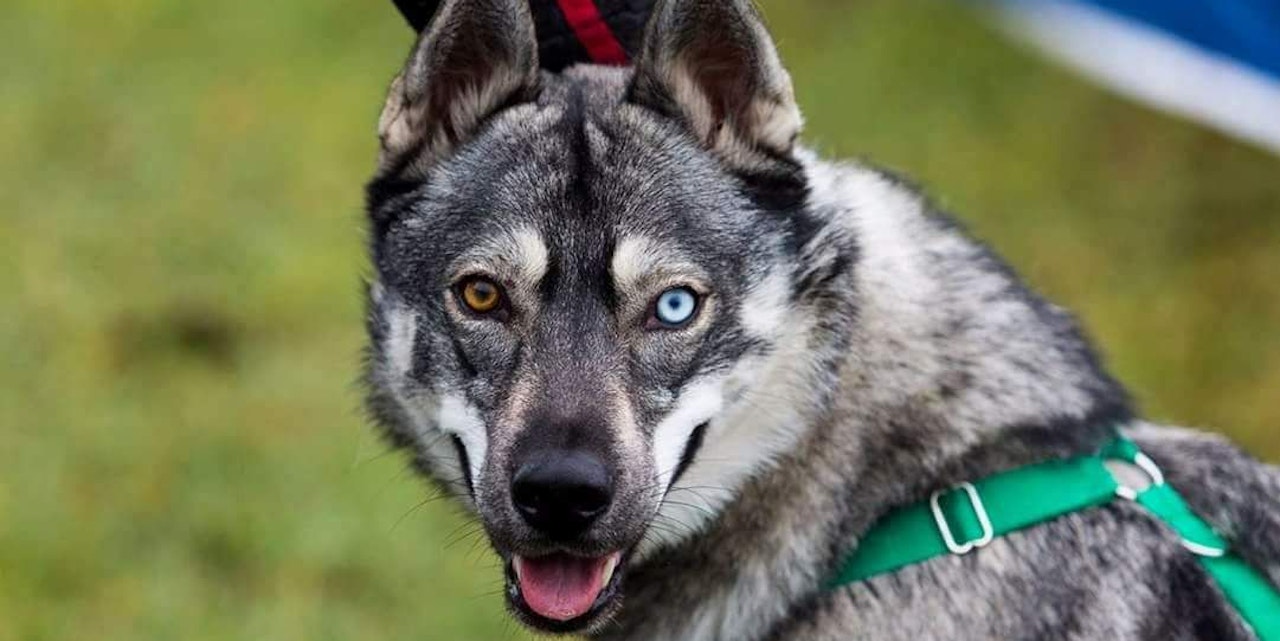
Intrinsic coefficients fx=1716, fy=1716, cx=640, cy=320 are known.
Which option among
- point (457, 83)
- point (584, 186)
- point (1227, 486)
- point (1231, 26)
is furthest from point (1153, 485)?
point (1231, 26)

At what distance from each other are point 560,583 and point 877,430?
0.67 metres

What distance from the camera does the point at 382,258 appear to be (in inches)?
132

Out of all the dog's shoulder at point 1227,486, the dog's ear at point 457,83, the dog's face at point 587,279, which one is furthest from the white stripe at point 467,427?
the dog's shoulder at point 1227,486

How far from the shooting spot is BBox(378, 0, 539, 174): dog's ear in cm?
321

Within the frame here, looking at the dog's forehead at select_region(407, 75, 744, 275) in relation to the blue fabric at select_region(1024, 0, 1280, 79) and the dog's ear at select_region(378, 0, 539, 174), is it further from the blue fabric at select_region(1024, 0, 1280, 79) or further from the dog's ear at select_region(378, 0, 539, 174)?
the blue fabric at select_region(1024, 0, 1280, 79)

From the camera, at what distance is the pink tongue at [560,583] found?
9.89ft

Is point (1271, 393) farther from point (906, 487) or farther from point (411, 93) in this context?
point (411, 93)

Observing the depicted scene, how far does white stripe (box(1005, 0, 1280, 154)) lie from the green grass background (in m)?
0.86

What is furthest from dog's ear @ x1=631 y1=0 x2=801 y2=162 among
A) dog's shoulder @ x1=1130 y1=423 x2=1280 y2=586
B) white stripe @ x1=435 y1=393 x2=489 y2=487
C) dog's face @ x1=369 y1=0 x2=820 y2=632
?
dog's shoulder @ x1=1130 y1=423 x2=1280 y2=586

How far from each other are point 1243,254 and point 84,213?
501 cm

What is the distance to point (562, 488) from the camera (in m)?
2.88

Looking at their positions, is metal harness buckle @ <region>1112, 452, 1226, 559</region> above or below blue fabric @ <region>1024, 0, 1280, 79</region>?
below

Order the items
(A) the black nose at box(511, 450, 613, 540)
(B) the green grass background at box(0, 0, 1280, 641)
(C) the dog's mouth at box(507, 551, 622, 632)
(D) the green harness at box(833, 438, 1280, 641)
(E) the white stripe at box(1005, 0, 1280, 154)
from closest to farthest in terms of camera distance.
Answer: (A) the black nose at box(511, 450, 613, 540) → (C) the dog's mouth at box(507, 551, 622, 632) → (D) the green harness at box(833, 438, 1280, 641) → (B) the green grass background at box(0, 0, 1280, 641) → (E) the white stripe at box(1005, 0, 1280, 154)

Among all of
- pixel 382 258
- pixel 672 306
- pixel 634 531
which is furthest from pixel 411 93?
pixel 634 531
